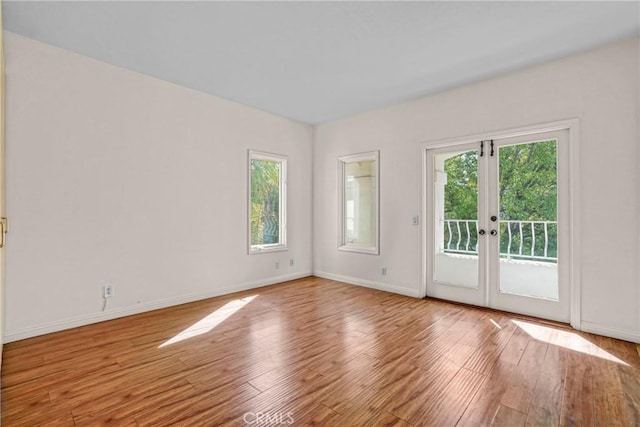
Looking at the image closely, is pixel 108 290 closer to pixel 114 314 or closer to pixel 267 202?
pixel 114 314

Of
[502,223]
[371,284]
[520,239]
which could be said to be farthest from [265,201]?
[520,239]

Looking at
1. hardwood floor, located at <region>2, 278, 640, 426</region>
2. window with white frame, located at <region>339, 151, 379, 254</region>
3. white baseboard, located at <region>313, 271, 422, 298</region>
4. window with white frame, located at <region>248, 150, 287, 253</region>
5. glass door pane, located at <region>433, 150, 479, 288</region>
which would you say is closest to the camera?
hardwood floor, located at <region>2, 278, 640, 426</region>

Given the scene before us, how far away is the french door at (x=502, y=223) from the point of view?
3.38 m

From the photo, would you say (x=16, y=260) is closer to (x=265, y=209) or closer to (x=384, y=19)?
(x=265, y=209)

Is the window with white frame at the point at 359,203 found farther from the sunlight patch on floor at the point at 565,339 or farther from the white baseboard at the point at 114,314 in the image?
the sunlight patch on floor at the point at 565,339

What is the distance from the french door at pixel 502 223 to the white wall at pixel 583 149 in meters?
0.20

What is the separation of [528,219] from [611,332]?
4.21 feet

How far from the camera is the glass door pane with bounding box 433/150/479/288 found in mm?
3975

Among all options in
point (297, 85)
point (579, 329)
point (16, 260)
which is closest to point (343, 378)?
point (579, 329)

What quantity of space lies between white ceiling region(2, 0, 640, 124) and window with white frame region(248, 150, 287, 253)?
57.3 inches

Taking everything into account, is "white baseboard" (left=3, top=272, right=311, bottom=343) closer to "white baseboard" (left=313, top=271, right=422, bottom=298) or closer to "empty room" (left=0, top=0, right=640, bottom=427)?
"empty room" (left=0, top=0, right=640, bottom=427)

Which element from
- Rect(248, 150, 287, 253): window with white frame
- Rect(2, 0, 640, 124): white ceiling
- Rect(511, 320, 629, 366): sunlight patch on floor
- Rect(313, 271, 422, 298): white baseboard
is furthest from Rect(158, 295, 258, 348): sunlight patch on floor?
Rect(511, 320, 629, 366): sunlight patch on floor

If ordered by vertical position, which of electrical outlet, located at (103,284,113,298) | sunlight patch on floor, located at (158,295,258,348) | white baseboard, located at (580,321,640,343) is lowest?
sunlight patch on floor, located at (158,295,258,348)

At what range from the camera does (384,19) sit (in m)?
2.61
